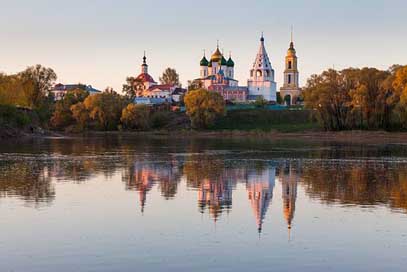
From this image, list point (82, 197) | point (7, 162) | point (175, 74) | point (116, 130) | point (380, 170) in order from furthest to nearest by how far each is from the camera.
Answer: point (175, 74) < point (116, 130) < point (7, 162) < point (380, 170) < point (82, 197)

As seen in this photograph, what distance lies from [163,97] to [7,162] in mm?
117498

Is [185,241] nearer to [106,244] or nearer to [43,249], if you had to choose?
[106,244]

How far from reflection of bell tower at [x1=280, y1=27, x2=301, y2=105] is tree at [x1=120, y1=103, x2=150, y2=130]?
6760 cm

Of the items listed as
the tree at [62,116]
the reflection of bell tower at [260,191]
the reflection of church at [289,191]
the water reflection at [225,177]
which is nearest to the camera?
the reflection of church at [289,191]

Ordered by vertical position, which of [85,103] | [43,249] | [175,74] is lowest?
[43,249]

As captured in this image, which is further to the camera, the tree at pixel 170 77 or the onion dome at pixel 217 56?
the tree at pixel 170 77

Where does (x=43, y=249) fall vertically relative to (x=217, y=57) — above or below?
below

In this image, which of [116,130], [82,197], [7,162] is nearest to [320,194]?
[82,197]

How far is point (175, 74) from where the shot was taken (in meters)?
177

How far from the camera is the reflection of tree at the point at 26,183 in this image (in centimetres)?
2222

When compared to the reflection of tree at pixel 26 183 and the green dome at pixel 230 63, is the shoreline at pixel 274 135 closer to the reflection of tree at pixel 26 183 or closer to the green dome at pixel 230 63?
the reflection of tree at pixel 26 183

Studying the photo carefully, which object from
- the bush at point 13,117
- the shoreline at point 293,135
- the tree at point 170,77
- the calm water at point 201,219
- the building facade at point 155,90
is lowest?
the calm water at point 201,219

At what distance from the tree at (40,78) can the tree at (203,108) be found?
22.6 metres

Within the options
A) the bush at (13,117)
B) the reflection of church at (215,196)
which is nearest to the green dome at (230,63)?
the bush at (13,117)
